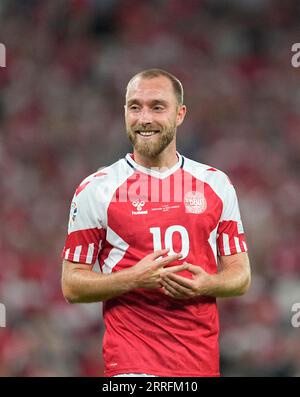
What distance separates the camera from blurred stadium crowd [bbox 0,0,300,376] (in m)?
6.76

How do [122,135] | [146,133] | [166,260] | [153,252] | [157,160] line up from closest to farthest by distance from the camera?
1. [166,260]
2. [153,252]
3. [146,133]
4. [157,160]
5. [122,135]

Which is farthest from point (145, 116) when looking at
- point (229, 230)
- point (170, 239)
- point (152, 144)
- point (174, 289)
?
point (174, 289)

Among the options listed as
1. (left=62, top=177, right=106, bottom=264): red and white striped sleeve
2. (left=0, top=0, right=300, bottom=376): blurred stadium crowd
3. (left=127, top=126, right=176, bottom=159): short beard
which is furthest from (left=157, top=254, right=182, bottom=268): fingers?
(left=0, top=0, right=300, bottom=376): blurred stadium crowd

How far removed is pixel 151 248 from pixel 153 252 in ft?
0.16

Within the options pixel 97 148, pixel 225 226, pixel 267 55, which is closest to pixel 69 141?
pixel 97 148

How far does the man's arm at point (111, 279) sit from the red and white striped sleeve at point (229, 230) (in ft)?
1.26

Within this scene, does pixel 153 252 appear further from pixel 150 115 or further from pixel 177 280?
pixel 150 115

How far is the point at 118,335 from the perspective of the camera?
137 inches

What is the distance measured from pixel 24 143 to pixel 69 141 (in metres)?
0.49

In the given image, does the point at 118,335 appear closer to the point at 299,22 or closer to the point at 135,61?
the point at 135,61

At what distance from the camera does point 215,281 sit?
3.45m

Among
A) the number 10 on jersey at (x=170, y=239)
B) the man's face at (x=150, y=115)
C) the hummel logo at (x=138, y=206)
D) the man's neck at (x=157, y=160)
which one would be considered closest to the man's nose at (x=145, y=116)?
the man's face at (x=150, y=115)

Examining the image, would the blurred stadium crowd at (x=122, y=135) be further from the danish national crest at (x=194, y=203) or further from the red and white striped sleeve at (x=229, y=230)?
the danish national crest at (x=194, y=203)

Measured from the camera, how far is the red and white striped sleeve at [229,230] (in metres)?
3.64
